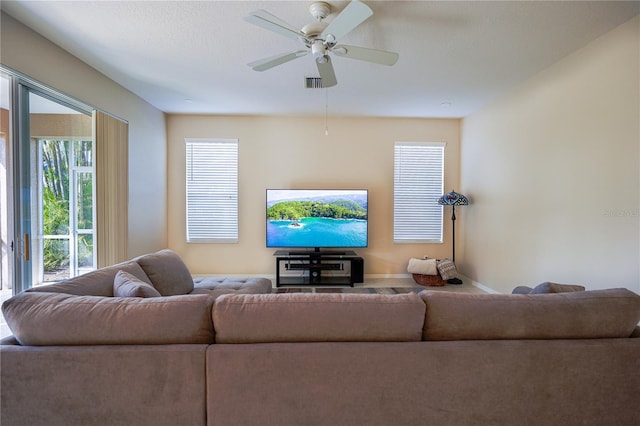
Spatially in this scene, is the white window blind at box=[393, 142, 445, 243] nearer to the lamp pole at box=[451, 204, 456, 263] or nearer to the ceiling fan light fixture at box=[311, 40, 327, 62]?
the lamp pole at box=[451, 204, 456, 263]

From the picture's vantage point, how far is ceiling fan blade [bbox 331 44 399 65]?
6.57 feet

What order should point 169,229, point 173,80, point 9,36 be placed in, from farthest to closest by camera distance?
point 169,229 → point 173,80 → point 9,36

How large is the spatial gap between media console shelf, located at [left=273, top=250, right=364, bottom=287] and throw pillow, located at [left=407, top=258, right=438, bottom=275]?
762 mm

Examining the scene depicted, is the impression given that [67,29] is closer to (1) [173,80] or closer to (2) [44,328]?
(1) [173,80]

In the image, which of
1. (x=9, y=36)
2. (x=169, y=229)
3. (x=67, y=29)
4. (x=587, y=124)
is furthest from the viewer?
(x=169, y=229)

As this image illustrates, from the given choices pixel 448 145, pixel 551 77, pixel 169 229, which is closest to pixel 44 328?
pixel 169 229

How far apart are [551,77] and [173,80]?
3911mm

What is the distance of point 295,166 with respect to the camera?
4.46 meters

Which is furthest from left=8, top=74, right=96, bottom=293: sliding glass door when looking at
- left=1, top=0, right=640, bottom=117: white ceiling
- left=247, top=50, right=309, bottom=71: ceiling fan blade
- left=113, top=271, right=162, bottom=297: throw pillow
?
left=247, top=50, right=309, bottom=71: ceiling fan blade

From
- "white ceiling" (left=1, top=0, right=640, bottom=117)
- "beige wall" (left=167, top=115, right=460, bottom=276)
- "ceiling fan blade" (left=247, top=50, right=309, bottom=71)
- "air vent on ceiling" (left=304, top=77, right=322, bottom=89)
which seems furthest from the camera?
"beige wall" (left=167, top=115, right=460, bottom=276)

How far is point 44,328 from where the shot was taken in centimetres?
112

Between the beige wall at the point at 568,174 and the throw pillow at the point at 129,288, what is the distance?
10.6 feet

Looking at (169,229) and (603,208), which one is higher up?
(603,208)

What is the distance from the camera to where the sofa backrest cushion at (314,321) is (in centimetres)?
115
